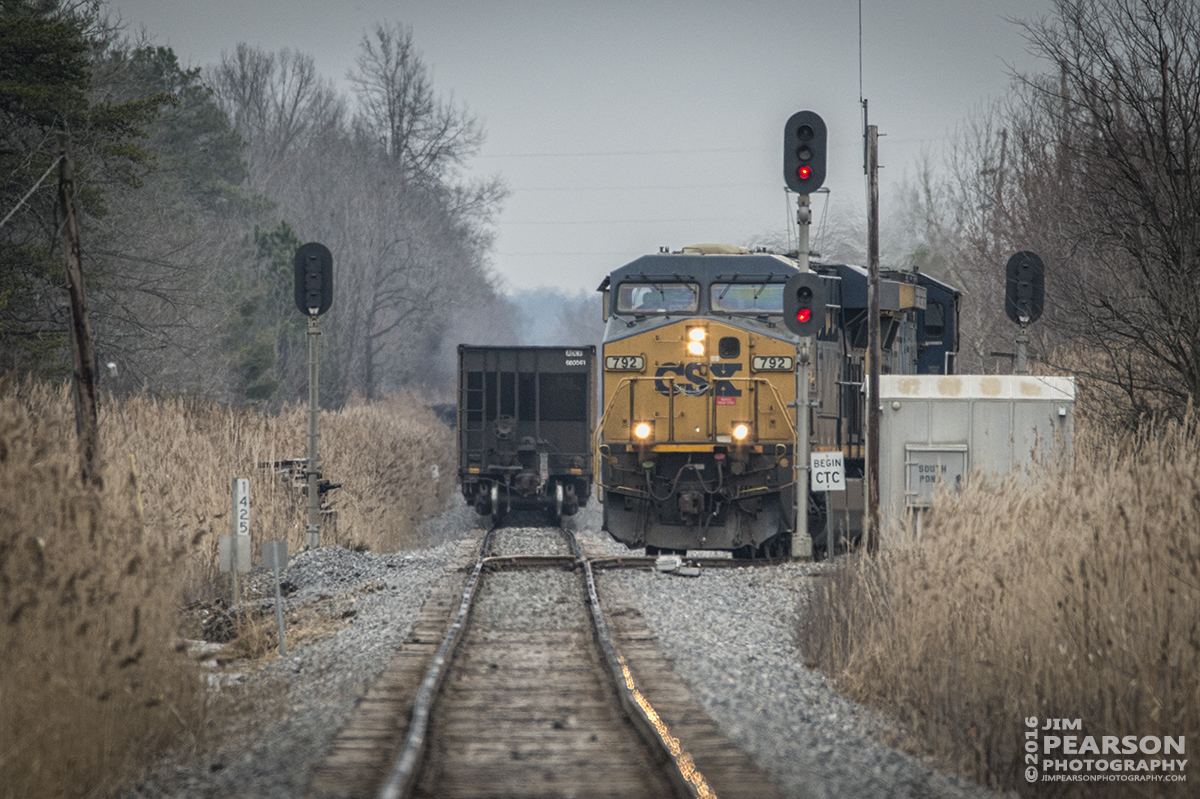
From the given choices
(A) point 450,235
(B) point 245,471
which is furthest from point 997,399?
(A) point 450,235

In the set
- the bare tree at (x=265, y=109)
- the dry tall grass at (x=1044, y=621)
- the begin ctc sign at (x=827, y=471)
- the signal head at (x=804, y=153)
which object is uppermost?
the bare tree at (x=265, y=109)

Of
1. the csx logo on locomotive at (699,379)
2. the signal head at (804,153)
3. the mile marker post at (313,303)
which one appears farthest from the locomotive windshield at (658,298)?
the mile marker post at (313,303)

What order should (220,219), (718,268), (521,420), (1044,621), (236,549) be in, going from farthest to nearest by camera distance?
(220,219) < (521,420) < (718,268) < (236,549) < (1044,621)

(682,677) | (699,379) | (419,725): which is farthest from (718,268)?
(419,725)

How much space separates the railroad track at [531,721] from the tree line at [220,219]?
355 inches

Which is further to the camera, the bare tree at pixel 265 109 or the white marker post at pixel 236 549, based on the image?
the bare tree at pixel 265 109

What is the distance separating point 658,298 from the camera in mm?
15148

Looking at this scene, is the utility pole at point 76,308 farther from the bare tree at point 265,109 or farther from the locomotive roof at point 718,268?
the bare tree at point 265,109

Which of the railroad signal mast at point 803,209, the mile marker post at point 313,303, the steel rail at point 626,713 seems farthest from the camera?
the mile marker post at point 313,303

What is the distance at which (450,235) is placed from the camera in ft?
218

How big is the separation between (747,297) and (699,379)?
129 cm

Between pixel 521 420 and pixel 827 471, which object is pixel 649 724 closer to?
pixel 827 471

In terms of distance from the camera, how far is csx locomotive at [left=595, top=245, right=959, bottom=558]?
14.8m

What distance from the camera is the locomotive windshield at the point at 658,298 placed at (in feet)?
49.4
